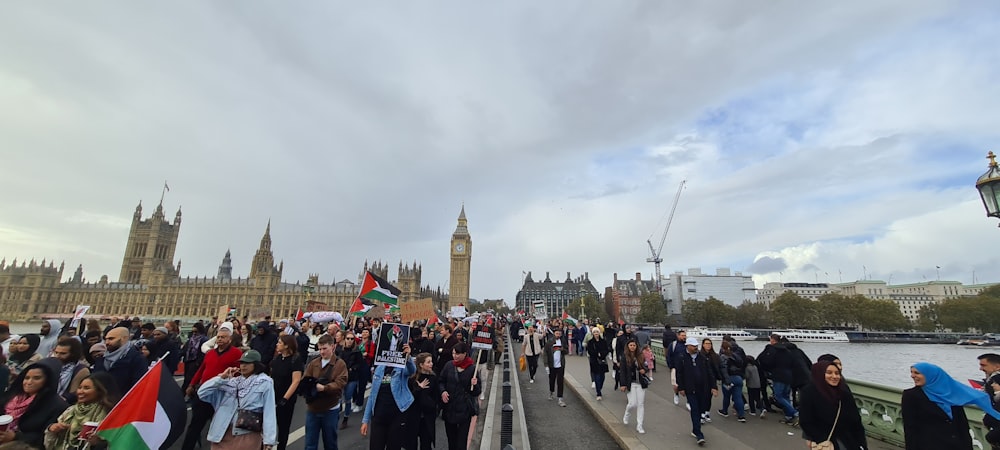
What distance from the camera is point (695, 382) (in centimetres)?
811

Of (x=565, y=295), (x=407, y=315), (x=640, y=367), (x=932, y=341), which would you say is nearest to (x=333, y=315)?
(x=407, y=315)

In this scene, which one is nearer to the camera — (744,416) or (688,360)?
(688,360)

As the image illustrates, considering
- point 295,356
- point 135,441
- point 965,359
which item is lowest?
point 965,359

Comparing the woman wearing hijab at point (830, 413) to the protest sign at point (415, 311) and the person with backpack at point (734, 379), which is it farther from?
the protest sign at point (415, 311)

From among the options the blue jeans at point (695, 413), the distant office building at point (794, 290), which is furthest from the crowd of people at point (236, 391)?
the distant office building at point (794, 290)

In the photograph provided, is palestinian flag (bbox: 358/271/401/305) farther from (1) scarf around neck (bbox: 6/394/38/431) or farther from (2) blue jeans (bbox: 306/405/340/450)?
(1) scarf around neck (bbox: 6/394/38/431)

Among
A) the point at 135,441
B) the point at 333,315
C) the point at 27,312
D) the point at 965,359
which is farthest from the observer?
the point at 27,312

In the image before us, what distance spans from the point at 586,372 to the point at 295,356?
13058mm

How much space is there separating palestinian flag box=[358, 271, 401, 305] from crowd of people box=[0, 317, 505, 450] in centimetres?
571

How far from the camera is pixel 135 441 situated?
3.82 metres

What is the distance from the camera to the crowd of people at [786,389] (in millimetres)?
4504

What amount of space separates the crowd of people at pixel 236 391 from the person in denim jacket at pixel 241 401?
11 mm

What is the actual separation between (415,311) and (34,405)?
1152cm

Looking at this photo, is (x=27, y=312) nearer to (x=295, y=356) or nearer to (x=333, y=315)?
(x=333, y=315)
